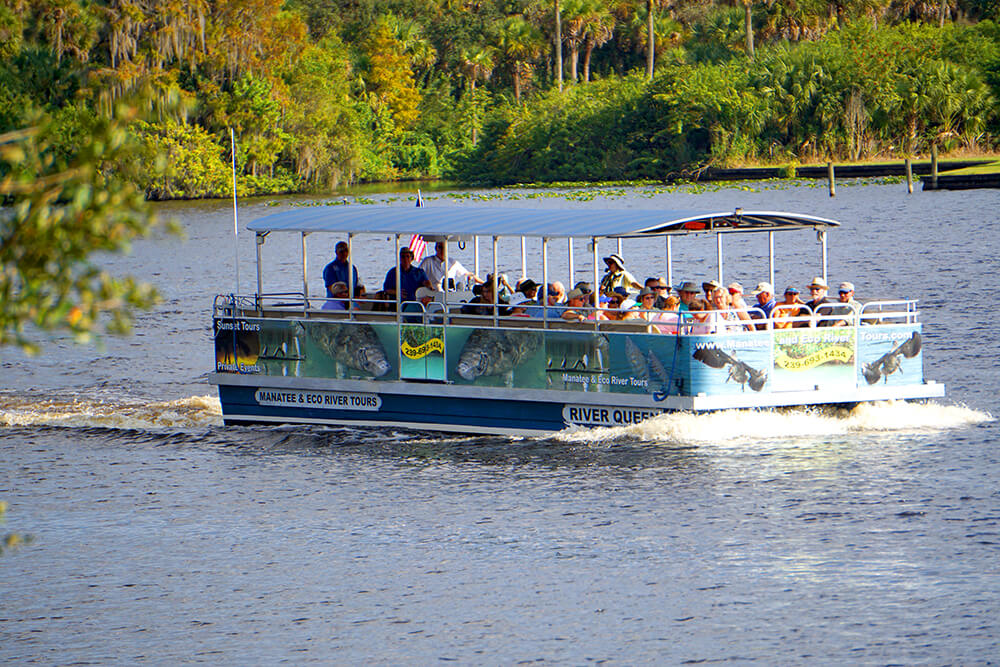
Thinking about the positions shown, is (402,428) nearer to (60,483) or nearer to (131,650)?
(60,483)

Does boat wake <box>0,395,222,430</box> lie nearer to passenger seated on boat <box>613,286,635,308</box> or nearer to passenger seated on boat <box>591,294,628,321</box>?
passenger seated on boat <box>591,294,628,321</box>

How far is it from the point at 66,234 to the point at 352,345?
46.4 ft

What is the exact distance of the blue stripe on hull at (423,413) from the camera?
1820cm

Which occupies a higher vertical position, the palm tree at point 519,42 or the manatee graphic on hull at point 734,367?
the palm tree at point 519,42

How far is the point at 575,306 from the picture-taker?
1795cm

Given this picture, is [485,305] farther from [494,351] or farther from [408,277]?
[408,277]

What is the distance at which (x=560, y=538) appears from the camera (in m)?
15.0

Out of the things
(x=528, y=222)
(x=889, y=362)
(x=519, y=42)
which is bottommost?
(x=889, y=362)

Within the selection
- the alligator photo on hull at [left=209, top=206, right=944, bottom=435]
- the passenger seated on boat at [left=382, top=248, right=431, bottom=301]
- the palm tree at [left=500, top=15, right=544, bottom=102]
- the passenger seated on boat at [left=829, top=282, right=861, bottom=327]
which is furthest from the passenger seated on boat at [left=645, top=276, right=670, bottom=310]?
the palm tree at [left=500, top=15, right=544, bottom=102]

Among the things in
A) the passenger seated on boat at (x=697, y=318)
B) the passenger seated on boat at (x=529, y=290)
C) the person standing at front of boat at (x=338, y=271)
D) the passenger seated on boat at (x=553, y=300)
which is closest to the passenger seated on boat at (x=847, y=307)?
the passenger seated on boat at (x=697, y=318)

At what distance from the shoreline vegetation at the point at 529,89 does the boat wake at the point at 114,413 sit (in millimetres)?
40650

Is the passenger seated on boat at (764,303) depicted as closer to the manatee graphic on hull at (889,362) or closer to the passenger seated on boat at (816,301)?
the passenger seated on boat at (816,301)

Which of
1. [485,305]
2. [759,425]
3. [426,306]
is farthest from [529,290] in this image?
[759,425]

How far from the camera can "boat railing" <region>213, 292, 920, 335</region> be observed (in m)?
16.9
